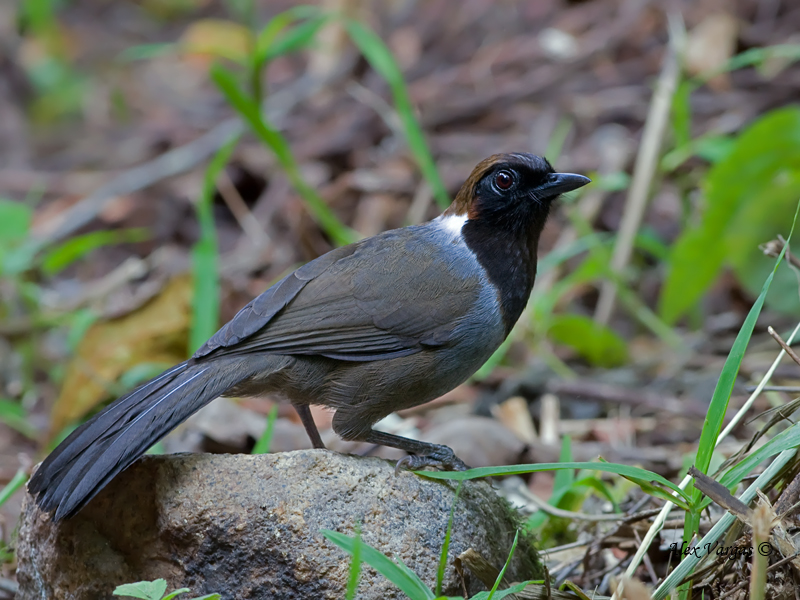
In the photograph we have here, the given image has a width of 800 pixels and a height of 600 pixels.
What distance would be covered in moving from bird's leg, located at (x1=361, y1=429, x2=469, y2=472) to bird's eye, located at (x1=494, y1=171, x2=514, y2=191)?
112 cm

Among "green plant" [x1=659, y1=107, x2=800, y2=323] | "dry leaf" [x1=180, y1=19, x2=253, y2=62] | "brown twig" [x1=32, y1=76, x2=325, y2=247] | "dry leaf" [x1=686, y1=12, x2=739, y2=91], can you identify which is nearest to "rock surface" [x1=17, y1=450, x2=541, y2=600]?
"green plant" [x1=659, y1=107, x2=800, y2=323]

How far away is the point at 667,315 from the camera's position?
17.1 ft

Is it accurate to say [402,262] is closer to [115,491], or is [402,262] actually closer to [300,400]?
[300,400]

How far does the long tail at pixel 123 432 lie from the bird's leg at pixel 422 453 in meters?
0.55

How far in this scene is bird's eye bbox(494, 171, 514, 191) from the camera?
3.72 m

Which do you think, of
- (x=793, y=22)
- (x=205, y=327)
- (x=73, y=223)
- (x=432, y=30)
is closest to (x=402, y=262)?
(x=205, y=327)

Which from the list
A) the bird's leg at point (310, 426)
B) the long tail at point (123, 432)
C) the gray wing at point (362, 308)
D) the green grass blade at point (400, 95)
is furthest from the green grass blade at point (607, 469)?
the green grass blade at point (400, 95)

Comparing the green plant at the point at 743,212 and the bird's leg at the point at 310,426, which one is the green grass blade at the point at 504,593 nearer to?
the bird's leg at the point at 310,426

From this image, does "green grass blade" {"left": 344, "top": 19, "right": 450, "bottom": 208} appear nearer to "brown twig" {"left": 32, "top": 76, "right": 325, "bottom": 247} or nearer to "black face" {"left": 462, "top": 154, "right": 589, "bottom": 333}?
"black face" {"left": 462, "top": 154, "right": 589, "bottom": 333}

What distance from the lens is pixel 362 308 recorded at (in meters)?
3.34

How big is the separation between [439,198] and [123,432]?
294cm

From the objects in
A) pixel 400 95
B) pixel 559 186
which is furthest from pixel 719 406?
pixel 400 95

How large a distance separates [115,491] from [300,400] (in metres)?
0.76

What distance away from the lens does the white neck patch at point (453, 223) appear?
12.3 ft
